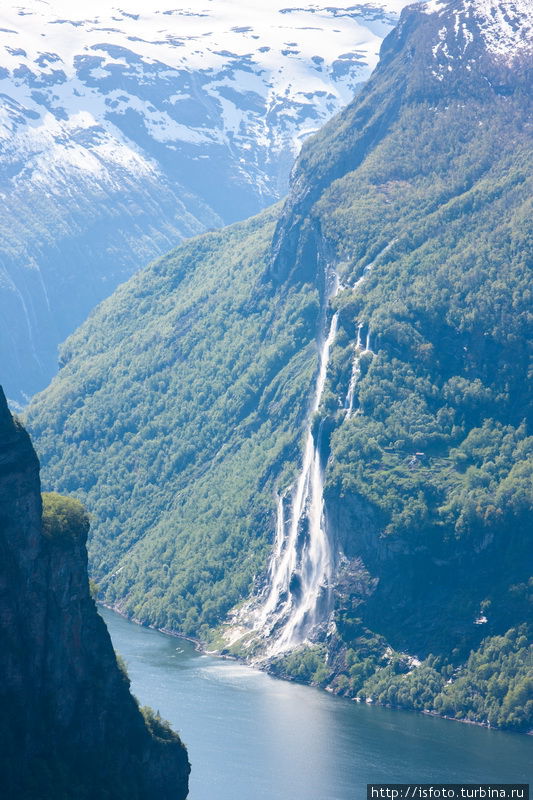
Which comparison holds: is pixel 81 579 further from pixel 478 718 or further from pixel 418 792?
pixel 478 718

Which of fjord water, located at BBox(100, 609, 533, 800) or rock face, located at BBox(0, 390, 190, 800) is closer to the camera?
rock face, located at BBox(0, 390, 190, 800)

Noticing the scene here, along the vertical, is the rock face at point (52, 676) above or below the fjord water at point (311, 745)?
above

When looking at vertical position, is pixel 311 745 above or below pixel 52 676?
below

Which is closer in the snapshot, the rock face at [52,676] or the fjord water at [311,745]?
the rock face at [52,676]

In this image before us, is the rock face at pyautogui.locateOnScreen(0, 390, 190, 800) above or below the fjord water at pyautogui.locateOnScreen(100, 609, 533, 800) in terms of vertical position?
above
